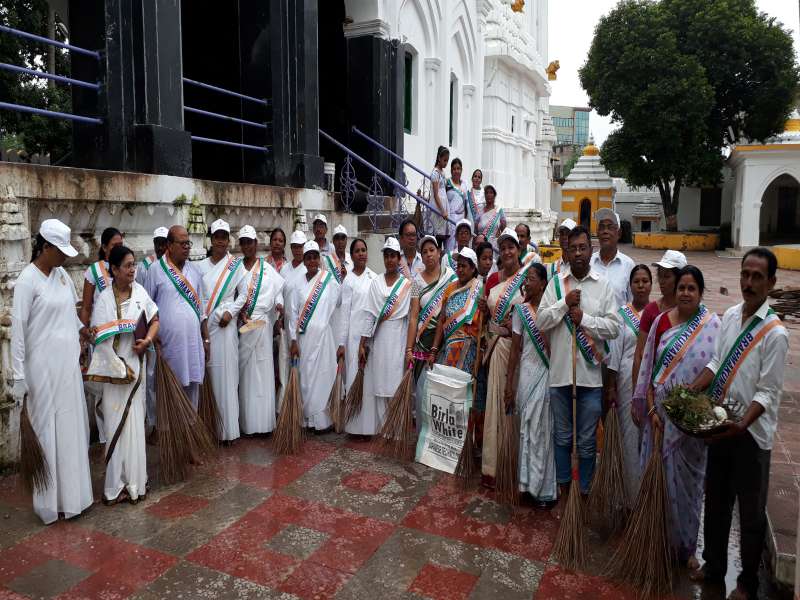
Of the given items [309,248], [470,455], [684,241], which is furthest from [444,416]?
[684,241]

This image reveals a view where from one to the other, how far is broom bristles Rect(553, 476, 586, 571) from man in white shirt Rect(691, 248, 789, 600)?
77 centimetres

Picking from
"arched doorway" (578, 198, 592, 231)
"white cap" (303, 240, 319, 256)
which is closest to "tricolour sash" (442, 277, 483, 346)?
"white cap" (303, 240, 319, 256)

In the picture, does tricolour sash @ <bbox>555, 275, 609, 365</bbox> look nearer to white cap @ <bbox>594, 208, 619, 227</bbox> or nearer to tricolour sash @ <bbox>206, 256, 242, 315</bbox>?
white cap @ <bbox>594, 208, 619, 227</bbox>

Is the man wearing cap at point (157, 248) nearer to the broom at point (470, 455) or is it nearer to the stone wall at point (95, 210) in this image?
the stone wall at point (95, 210)

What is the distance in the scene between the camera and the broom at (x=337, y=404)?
235 inches

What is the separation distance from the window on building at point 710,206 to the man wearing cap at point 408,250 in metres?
32.1

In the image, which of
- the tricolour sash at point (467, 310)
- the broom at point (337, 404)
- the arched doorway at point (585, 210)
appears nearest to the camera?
the tricolour sash at point (467, 310)

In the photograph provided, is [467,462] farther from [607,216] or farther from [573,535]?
[607,216]

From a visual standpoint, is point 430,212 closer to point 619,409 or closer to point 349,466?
point 349,466

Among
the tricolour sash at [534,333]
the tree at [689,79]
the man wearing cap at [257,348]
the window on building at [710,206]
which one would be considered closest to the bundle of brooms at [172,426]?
the man wearing cap at [257,348]

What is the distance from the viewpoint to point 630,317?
443 centimetres

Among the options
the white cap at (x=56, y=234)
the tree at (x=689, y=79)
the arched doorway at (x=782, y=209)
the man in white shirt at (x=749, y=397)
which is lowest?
the man in white shirt at (x=749, y=397)

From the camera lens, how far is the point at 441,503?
15.0ft

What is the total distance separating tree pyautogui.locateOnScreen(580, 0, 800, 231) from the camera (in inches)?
1035
